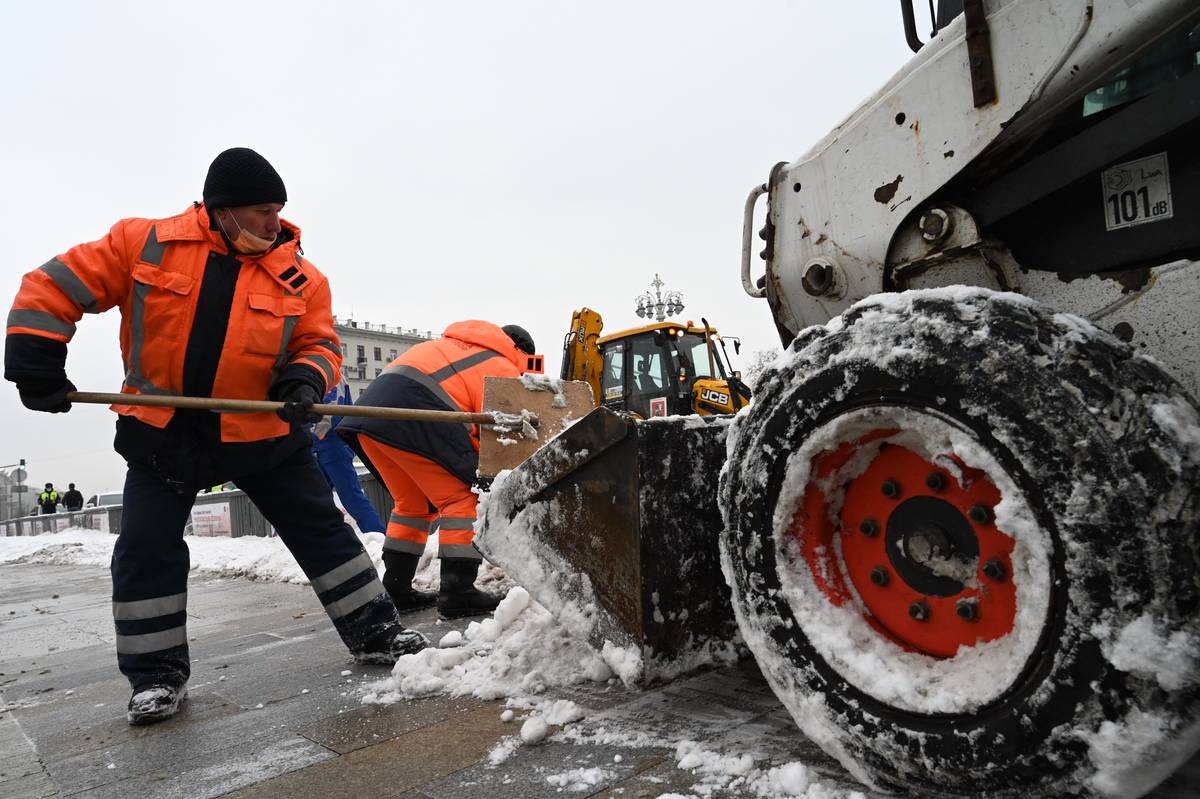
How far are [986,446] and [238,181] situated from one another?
267 cm

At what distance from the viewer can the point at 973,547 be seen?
146 cm

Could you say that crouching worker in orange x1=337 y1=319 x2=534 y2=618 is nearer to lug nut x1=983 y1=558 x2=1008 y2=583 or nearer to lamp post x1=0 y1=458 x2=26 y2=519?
lug nut x1=983 y1=558 x2=1008 y2=583

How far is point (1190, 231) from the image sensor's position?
1389mm

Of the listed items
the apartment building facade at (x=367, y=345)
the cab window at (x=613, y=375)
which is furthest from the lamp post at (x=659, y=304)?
the apartment building facade at (x=367, y=345)

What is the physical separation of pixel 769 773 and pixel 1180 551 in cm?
94

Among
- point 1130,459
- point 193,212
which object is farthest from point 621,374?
point 1130,459

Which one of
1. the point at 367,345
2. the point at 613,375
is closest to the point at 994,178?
the point at 613,375

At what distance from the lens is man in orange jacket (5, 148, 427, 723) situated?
2.62 metres

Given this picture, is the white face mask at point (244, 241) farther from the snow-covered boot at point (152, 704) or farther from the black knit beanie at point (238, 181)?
the snow-covered boot at point (152, 704)

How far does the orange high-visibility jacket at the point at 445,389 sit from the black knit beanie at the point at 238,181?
134cm

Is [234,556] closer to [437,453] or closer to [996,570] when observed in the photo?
[437,453]

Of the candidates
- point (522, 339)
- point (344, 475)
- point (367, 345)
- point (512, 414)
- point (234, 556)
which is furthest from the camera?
point (367, 345)

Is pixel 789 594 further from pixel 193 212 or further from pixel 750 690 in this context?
pixel 193 212

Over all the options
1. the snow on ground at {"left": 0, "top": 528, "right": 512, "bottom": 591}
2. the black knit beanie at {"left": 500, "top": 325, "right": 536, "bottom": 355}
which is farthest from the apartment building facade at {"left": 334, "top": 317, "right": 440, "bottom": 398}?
the black knit beanie at {"left": 500, "top": 325, "right": 536, "bottom": 355}
